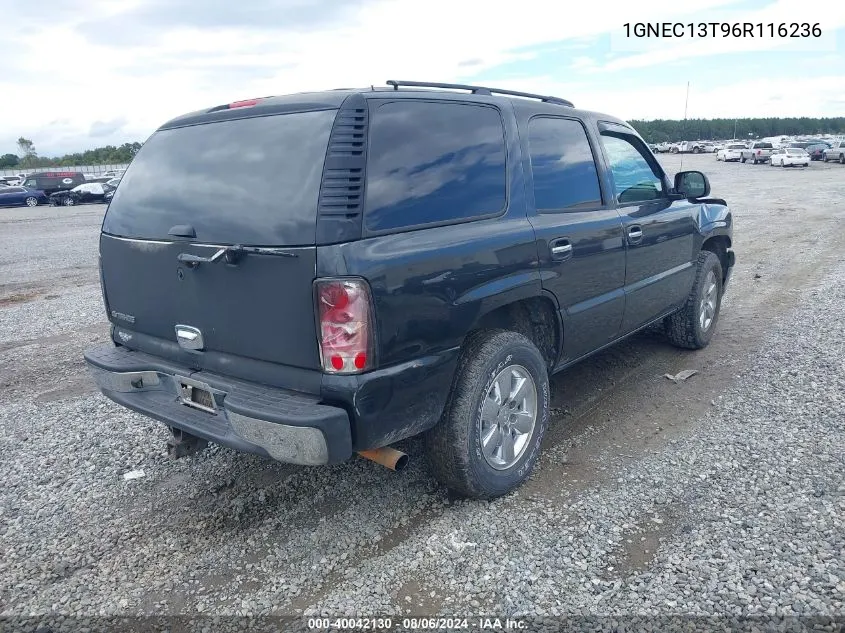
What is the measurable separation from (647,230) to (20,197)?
3530cm

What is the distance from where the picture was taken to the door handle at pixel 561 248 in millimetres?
3576

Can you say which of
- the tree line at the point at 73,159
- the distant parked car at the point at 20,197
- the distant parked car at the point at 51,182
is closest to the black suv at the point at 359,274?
the distant parked car at the point at 20,197

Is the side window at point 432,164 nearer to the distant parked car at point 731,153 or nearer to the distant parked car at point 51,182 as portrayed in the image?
the distant parked car at point 51,182

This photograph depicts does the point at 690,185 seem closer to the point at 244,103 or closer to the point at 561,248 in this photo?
the point at 561,248

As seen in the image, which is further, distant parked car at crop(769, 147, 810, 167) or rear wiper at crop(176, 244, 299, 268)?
distant parked car at crop(769, 147, 810, 167)

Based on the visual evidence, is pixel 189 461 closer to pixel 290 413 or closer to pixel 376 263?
pixel 290 413

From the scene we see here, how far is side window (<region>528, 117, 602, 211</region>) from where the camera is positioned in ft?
12.0

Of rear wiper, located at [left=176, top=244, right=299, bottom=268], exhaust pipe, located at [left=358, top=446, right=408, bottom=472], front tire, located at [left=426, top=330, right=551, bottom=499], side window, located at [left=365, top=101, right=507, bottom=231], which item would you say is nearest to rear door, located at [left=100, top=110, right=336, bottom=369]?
rear wiper, located at [left=176, top=244, right=299, bottom=268]

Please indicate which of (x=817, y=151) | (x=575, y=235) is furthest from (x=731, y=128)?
(x=575, y=235)

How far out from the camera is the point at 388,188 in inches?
110

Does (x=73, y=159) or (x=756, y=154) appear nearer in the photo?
(x=756, y=154)

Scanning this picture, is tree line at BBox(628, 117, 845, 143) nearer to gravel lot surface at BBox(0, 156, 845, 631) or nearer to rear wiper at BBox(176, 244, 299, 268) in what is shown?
gravel lot surface at BBox(0, 156, 845, 631)

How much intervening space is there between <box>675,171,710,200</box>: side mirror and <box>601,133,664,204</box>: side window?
24 cm

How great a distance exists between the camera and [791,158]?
41.0m
